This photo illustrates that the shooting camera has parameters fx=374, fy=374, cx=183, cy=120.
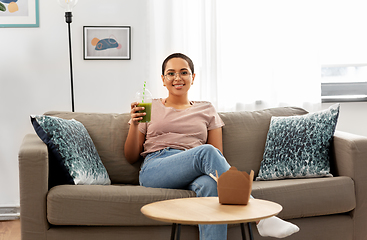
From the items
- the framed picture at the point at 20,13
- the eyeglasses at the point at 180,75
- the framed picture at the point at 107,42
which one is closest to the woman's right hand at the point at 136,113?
the eyeglasses at the point at 180,75

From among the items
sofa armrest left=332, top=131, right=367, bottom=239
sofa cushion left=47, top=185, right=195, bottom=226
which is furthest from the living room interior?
sofa cushion left=47, top=185, right=195, bottom=226

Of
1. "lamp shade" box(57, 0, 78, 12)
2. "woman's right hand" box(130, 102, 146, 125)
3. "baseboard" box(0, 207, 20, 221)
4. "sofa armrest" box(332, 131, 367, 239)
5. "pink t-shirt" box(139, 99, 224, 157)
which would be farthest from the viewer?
"baseboard" box(0, 207, 20, 221)

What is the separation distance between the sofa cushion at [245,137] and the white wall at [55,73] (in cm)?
91

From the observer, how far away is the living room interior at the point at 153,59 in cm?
282

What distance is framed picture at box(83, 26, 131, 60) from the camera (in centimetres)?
286

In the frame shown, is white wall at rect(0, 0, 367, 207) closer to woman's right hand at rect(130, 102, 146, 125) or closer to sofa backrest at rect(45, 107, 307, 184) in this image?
sofa backrest at rect(45, 107, 307, 184)

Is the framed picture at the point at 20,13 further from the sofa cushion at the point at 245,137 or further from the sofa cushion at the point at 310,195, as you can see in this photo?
the sofa cushion at the point at 310,195

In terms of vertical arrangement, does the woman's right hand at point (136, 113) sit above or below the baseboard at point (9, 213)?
above

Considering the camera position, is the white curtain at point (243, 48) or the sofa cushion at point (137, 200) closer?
the sofa cushion at point (137, 200)

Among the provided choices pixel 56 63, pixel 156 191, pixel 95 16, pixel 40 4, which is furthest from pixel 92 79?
pixel 156 191

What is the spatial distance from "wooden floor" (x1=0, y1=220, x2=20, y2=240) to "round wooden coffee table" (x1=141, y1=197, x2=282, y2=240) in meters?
1.51

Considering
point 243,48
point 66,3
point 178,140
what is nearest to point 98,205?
point 178,140

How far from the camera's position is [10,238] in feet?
7.50

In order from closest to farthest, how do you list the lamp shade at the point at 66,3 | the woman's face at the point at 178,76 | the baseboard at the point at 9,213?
the woman's face at the point at 178,76 → the lamp shade at the point at 66,3 → the baseboard at the point at 9,213
